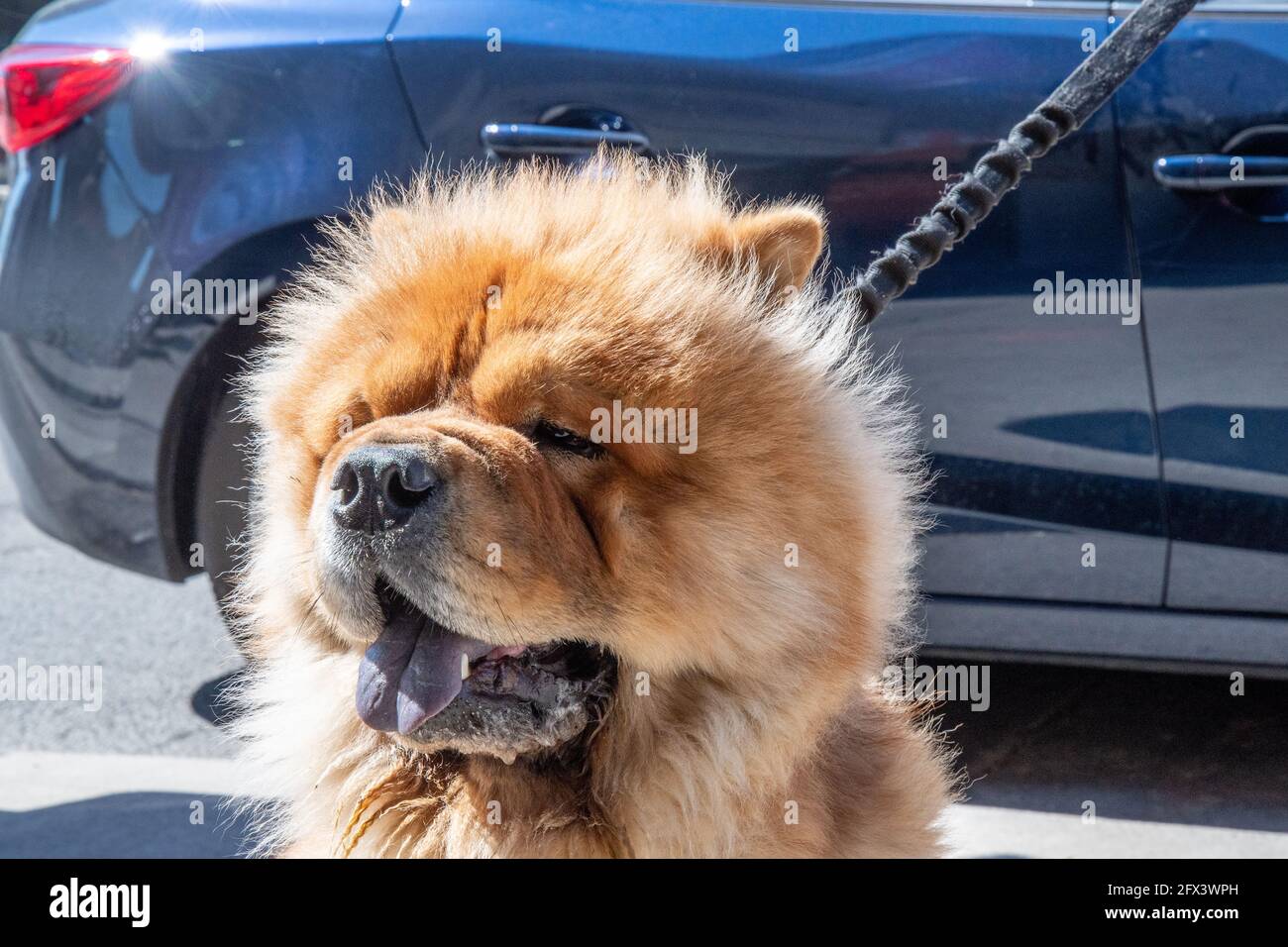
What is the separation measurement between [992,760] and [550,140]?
2.24m

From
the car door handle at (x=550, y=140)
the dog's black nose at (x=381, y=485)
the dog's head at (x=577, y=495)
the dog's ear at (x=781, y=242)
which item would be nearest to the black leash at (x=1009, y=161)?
the dog's ear at (x=781, y=242)

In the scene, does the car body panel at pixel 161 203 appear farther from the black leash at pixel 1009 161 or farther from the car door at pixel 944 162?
the black leash at pixel 1009 161

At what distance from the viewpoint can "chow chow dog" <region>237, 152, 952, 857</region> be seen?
183 centimetres

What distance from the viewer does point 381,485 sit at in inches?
68.2

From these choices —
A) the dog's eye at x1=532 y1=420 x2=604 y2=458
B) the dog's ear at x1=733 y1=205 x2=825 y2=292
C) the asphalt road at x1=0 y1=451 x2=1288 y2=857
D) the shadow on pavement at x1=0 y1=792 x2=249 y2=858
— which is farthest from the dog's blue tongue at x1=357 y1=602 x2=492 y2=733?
Result: the shadow on pavement at x1=0 y1=792 x2=249 y2=858

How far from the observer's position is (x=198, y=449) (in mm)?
3811

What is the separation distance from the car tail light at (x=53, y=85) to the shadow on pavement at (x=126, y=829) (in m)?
1.91

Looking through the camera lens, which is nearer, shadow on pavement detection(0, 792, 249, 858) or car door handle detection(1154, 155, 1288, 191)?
car door handle detection(1154, 155, 1288, 191)

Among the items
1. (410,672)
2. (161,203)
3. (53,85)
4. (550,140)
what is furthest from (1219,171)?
(53,85)

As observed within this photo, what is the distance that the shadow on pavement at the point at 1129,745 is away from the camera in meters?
3.71

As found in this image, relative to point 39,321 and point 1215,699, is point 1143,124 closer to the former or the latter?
point 1215,699

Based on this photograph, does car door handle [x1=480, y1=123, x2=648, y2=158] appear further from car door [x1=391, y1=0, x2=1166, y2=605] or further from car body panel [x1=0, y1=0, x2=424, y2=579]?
car body panel [x1=0, y1=0, x2=424, y2=579]
